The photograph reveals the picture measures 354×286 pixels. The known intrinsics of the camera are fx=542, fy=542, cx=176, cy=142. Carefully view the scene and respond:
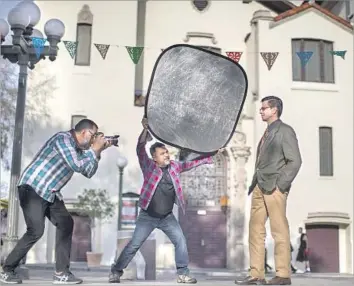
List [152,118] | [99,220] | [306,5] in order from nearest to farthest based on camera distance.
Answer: [152,118], [99,220], [306,5]

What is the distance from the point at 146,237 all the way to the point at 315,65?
19373 mm

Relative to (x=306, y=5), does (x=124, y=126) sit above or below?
below

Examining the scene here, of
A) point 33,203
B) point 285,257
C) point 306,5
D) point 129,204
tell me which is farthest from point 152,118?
point 306,5

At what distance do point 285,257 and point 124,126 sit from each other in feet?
59.3

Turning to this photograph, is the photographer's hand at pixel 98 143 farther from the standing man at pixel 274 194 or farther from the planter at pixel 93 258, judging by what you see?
the planter at pixel 93 258

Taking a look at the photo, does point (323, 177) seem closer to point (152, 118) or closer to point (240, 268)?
point (240, 268)

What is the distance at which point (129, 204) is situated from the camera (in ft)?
73.4

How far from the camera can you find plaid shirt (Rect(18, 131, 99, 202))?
18.1ft

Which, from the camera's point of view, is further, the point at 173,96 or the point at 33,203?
the point at 173,96

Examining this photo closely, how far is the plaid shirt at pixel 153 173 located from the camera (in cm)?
625

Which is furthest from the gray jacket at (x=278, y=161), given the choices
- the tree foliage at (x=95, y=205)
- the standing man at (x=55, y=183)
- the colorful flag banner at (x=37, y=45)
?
the tree foliage at (x=95, y=205)

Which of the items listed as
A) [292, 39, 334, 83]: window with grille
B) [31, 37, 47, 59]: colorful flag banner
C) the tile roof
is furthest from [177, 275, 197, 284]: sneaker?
the tile roof

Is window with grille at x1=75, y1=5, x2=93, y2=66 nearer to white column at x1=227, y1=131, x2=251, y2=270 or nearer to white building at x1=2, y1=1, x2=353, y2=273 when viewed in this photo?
white building at x1=2, y1=1, x2=353, y2=273

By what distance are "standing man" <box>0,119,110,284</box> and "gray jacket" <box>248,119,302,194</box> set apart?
5.71 feet
